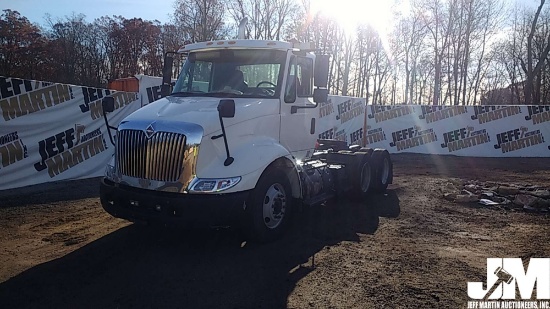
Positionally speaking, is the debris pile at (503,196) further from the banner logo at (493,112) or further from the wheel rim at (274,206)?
the banner logo at (493,112)

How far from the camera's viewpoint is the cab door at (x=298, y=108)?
6.80 m

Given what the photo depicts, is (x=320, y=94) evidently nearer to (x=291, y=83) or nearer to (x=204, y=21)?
(x=291, y=83)

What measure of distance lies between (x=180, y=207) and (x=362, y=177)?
5.13m

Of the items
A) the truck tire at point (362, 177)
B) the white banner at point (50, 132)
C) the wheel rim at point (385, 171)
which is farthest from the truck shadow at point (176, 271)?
the white banner at point (50, 132)

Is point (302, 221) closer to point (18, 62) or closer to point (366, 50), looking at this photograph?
point (18, 62)

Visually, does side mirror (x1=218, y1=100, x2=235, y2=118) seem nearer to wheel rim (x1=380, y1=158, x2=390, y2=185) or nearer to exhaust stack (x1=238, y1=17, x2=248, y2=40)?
exhaust stack (x1=238, y1=17, x2=248, y2=40)

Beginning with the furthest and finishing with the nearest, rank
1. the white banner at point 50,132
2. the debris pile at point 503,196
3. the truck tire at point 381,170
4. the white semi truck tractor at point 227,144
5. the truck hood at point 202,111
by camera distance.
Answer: the truck tire at point 381,170, the white banner at point 50,132, the debris pile at point 503,196, the truck hood at point 202,111, the white semi truck tractor at point 227,144

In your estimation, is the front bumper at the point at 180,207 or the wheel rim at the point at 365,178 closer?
the front bumper at the point at 180,207

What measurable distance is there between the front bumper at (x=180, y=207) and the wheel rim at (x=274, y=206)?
1.80ft

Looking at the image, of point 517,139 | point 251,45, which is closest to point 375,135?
point 517,139

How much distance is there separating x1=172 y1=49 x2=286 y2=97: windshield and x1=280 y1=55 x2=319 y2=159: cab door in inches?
9.4

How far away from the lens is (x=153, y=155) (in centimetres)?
536

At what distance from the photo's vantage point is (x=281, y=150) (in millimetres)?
6223

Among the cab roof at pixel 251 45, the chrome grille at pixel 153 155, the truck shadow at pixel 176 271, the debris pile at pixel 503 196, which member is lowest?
the truck shadow at pixel 176 271
